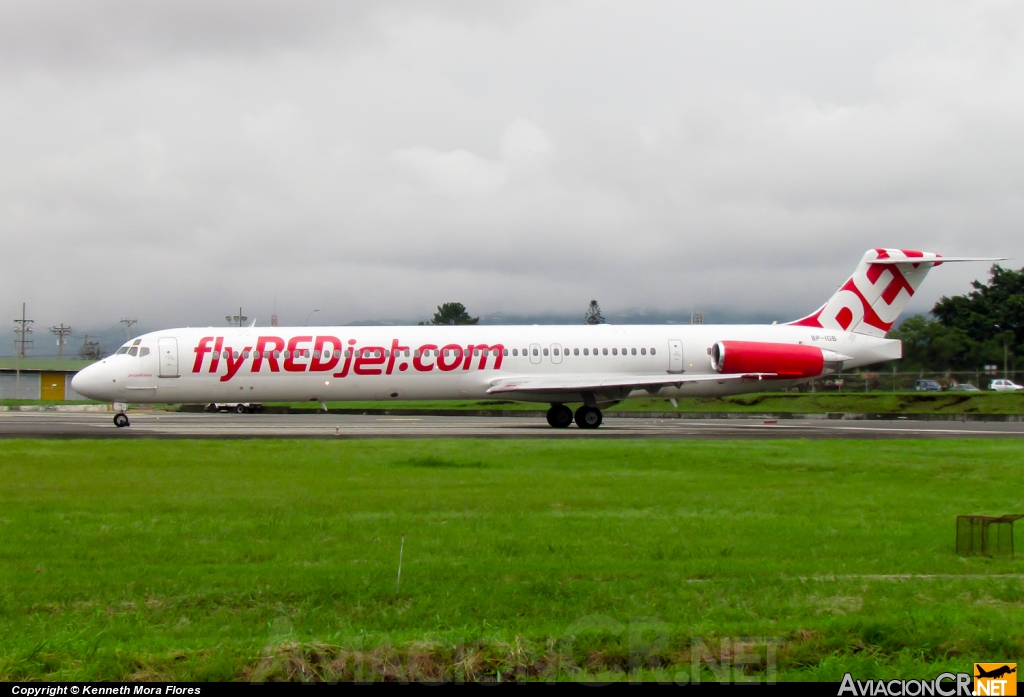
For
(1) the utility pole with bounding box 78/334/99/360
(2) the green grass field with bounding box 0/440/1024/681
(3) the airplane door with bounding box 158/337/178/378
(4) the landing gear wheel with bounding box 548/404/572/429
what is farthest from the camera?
(1) the utility pole with bounding box 78/334/99/360

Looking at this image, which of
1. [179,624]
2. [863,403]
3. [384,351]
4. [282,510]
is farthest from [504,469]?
[863,403]

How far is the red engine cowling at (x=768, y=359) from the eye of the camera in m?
34.1

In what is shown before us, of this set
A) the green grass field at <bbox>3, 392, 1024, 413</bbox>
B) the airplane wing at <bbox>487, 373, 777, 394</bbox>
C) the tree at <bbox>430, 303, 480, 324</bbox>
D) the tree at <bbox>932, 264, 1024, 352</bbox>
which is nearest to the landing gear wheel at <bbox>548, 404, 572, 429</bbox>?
the airplane wing at <bbox>487, 373, 777, 394</bbox>

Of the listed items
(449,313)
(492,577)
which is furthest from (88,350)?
(492,577)

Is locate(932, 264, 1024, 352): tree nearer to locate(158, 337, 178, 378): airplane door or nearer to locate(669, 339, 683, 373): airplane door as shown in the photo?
locate(669, 339, 683, 373): airplane door

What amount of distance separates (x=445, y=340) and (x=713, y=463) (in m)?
16.7

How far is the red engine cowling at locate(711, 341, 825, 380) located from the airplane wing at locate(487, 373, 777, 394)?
50 centimetres

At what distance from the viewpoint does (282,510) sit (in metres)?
11.5

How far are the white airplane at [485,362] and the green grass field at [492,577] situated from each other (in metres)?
16.7

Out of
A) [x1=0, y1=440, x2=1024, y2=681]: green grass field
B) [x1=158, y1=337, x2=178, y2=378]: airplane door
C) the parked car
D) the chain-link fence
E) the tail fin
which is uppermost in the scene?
the tail fin

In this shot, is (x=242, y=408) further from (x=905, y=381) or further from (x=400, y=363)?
(x=905, y=381)

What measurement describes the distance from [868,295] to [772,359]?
5.53 meters

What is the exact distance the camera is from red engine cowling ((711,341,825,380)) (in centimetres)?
3406

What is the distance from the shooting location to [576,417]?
33.5m
